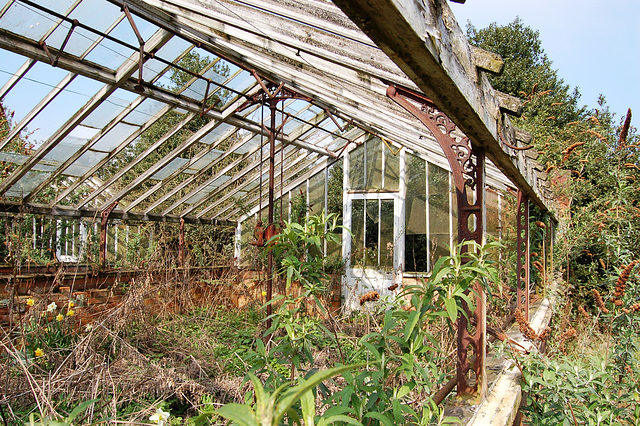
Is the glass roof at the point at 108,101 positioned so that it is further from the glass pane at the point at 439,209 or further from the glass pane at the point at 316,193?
the glass pane at the point at 439,209

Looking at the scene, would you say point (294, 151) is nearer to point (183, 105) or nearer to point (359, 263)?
point (359, 263)

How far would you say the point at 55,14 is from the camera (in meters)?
3.87

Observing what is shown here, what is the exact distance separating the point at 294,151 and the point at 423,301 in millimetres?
6767

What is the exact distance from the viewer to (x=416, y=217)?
317 inches

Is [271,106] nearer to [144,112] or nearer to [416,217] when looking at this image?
[144,112]

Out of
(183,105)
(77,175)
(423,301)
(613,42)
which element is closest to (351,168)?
(183,105)

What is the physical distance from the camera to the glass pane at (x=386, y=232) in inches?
322

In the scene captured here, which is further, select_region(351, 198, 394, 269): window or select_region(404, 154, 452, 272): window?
select_region(351, 198, 394, 269): window

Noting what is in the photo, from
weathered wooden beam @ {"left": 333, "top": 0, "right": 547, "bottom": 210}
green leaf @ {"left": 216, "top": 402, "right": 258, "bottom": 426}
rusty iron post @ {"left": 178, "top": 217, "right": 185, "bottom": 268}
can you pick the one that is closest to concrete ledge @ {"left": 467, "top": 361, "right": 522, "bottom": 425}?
weathered wooden beam @ {"left": 333, "top": 0, "right": 547, "bottom": 210}

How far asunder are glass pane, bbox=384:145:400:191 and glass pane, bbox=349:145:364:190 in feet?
1.59

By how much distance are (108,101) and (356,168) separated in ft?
15.8

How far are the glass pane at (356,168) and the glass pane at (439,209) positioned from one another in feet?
4.44

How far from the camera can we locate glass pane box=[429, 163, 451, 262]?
7.82 metres

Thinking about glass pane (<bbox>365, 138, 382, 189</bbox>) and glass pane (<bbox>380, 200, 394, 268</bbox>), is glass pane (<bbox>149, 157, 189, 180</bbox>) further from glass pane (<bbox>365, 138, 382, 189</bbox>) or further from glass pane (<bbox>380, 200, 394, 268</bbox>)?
glass pane (<bbox>380, 200, 394, 268</bbox>)
